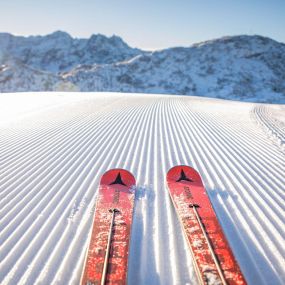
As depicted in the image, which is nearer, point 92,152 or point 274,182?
point 274,182

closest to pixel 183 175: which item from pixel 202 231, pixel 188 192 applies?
pixel 188 192

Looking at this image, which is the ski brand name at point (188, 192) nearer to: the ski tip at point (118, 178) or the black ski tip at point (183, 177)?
the black ski tip at point (183, 177)

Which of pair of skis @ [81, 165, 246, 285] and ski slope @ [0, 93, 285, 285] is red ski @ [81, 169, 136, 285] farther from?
ski slope @ [0, 93, 285, 285]

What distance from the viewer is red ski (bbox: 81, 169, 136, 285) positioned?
345 centimetres

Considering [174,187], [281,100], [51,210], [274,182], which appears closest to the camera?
[51,210]

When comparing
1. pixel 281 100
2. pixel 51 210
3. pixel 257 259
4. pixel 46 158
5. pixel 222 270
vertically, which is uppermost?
pixel 281 100

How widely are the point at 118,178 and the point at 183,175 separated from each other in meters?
1.38

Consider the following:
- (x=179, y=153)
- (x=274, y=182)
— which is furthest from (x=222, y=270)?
(x=179, y=153)

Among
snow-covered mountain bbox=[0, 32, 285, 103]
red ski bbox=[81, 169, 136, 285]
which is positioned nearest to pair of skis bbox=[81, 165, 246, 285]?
red ski bbox=[81, 169, 136, 285]

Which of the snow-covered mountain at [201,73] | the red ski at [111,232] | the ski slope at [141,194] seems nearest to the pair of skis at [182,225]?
the red ski at [111,232]

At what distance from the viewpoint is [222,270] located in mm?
3449

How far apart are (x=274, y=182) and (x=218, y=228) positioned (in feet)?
8.42

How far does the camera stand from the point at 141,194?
5.62 m

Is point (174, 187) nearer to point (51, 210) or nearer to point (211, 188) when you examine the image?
point (211, 188)
